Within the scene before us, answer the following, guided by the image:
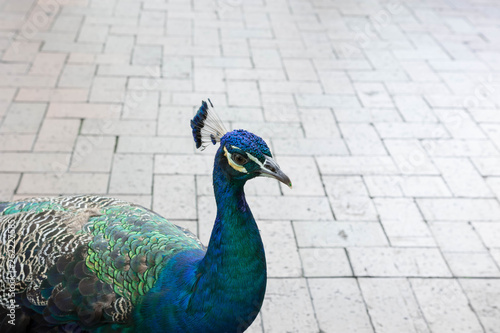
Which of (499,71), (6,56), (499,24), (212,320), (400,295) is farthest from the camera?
(499,24)

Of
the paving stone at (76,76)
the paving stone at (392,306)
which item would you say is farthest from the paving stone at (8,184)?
the paving stone at (392,306)

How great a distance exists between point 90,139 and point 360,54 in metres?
2.64

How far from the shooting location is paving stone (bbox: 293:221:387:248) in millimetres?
3309

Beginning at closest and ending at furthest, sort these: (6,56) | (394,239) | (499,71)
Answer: (394,239), (6,56), (499,71)

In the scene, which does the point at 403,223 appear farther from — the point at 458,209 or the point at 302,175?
the point at 302,175

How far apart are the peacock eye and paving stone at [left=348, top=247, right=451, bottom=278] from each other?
1.52 meters

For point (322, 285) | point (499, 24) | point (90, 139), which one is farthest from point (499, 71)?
point (90, 139)

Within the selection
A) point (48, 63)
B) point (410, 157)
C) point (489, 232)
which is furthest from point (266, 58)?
point (489, 232)

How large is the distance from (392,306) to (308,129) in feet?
5.55

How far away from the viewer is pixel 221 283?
6.46 feet

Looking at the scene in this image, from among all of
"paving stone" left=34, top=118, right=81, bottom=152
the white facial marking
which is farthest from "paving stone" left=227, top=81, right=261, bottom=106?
the white facial marking

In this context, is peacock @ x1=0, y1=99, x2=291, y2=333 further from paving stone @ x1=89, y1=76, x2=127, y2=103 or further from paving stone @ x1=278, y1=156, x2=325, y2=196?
paving stone @ x1=89, y1=76, x2=127, y2=103

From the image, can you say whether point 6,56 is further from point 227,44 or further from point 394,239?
point 394,239

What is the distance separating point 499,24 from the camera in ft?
19.8
